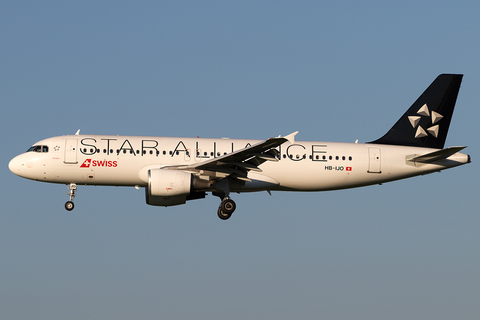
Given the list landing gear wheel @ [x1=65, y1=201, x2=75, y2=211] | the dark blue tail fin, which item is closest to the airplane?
landing gear wheel @ [x1=65, y1=201, x2=75, y2=211]

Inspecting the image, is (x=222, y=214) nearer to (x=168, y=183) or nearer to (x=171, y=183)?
(x=171, y=183)

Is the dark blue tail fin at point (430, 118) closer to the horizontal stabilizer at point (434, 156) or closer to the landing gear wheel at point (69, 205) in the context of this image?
the horizontal stabilizer at point (434, 156)

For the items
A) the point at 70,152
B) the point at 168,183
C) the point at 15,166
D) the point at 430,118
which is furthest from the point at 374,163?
the point at 15,166

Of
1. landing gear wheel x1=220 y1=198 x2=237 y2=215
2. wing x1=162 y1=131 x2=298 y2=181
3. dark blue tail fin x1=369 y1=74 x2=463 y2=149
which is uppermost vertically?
dark blue tail fin x1=369 y1=74 x2=463 y2=149

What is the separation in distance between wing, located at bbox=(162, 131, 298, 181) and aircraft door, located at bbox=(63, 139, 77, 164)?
4805 millimetres

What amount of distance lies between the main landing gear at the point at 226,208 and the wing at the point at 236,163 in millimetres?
1257

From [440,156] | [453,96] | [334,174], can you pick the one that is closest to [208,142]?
[334,174]

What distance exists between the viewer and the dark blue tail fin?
125 feet

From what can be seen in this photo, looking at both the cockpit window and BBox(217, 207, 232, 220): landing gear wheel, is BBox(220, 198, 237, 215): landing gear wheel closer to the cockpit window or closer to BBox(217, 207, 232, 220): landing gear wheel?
BBox(217, 207, 232, 220): landing gear wheel

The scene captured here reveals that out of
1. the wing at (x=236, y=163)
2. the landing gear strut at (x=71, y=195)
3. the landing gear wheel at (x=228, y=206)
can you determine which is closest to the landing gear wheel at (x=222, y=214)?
the landing gear wheel at (x=228, y=206)

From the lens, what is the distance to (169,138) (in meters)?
35.0

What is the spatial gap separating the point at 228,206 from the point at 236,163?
2571 mm

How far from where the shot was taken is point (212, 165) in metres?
32.7

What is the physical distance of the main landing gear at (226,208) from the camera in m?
33.8
